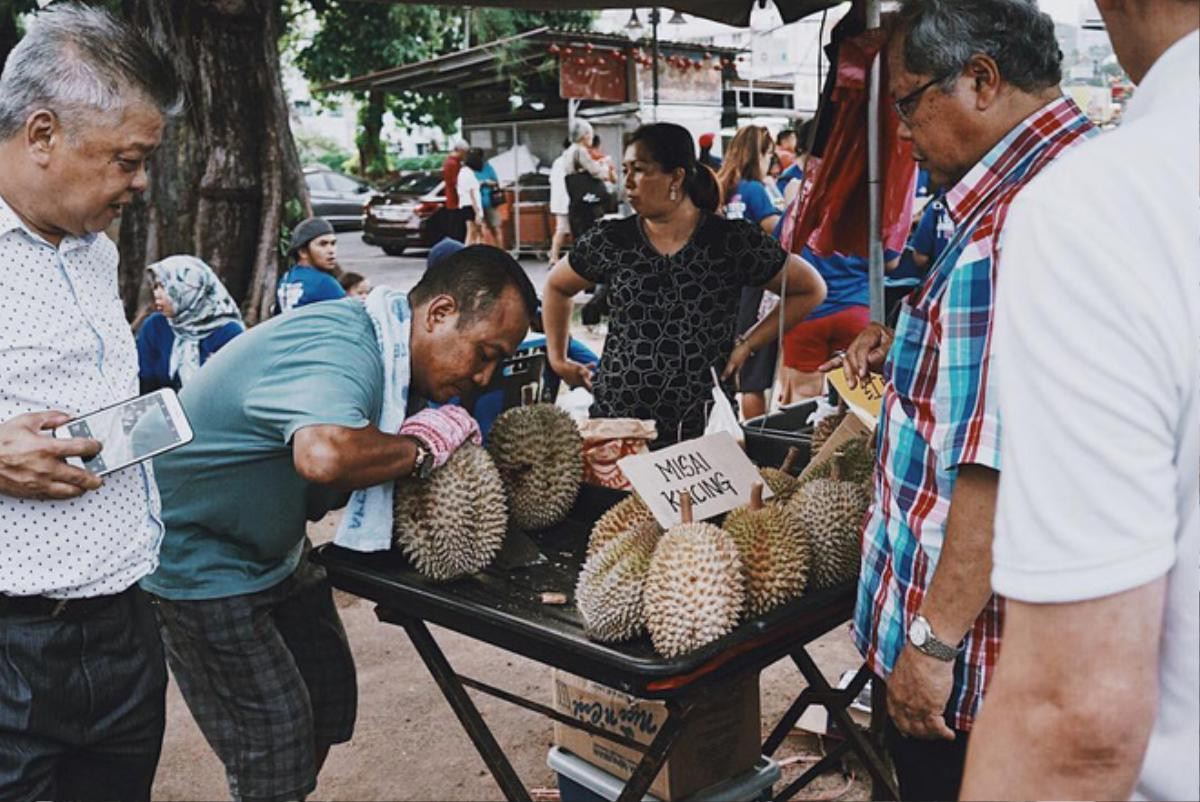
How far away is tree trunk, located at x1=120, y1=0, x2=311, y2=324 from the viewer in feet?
17.3

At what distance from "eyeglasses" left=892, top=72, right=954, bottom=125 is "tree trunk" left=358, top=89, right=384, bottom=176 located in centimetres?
2150

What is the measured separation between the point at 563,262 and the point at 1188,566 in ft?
10.4

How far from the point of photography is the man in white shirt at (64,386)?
5.84ft

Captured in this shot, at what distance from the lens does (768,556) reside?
192 centimetres

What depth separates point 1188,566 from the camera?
82 centimetres

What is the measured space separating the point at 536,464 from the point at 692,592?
787 mm

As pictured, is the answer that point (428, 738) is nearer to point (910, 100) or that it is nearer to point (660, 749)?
point (660, 749)

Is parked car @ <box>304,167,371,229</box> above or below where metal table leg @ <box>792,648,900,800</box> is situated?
above

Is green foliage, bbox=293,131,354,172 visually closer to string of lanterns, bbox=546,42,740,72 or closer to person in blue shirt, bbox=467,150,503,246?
string of lanterns, bbox=546,42,740,72

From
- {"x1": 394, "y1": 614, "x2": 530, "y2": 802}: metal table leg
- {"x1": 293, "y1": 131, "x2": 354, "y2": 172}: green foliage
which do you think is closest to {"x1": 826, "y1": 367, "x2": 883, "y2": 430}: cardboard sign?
{"x1": 394, "y1": 614, "x2": 530, "y2": 802}: metal table leg

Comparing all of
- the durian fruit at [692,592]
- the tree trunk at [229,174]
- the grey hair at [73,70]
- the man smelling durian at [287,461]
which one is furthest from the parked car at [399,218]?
the durian fruit at [692,592]

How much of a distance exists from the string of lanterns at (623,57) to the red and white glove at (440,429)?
1204 cm

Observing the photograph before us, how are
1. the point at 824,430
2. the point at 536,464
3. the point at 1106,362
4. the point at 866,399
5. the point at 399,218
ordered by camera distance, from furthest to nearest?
the point at 399,218 < the point at 824,430 < the point at 866,399 < the point at 536,464 < the point at 1106,362

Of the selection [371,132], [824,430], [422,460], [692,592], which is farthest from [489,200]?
[371,132]
